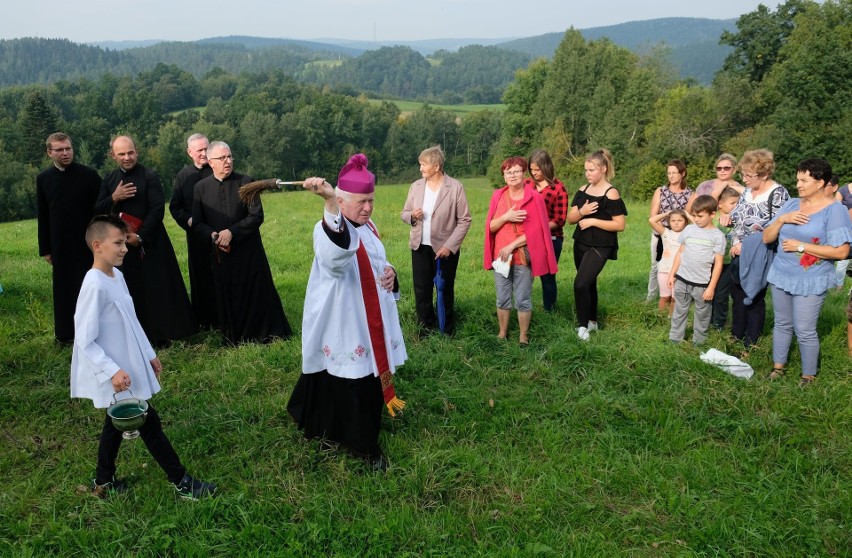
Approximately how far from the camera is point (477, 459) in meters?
4.29

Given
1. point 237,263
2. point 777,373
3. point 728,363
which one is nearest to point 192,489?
point 237,263

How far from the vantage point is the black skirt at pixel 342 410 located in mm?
4238

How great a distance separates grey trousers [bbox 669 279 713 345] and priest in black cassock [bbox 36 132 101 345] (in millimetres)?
6224

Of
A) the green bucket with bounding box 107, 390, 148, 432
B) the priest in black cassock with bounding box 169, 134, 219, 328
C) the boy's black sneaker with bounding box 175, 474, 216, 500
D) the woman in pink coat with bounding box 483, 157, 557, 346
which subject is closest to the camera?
the green bucket with bounding box 107, 390, 148, 432

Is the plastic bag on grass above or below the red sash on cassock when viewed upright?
below

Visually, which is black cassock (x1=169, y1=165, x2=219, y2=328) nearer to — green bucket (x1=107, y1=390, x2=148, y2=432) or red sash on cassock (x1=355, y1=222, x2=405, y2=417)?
red sash on cassock (x1=355, y1=222, x2=405, y2=417)

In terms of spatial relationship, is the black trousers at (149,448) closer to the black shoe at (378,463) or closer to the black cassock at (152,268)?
the black shoe at (378,463)

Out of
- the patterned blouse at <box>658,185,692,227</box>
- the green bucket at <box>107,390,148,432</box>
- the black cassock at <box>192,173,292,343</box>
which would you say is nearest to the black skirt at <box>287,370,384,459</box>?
the green bucket at <box>107,390,148,432</box>

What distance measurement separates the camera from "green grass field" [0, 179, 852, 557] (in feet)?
11.6

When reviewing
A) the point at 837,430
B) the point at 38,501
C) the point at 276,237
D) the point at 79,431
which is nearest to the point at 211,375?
the point at 79,431

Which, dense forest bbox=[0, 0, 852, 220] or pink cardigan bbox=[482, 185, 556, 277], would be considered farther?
dense forest bbox=[0, 0, 852, 220]

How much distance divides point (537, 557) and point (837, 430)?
2.82m

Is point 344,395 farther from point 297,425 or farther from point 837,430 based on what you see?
point 837,430

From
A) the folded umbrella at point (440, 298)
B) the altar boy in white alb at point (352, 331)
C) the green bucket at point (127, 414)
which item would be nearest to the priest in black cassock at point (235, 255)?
the folded umbrella at point (440, 298)
